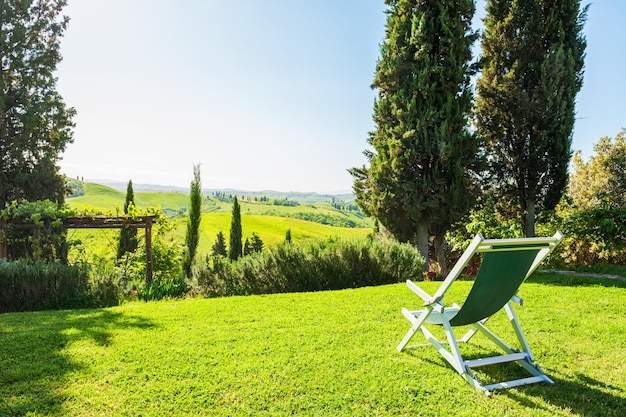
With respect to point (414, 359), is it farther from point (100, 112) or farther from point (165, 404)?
point (100, 112)

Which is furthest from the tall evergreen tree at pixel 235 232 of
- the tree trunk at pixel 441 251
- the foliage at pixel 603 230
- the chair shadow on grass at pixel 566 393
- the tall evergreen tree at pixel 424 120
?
the chair shadow on grass at pixel 566 393

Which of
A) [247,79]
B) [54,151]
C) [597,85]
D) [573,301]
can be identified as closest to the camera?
[573,301]

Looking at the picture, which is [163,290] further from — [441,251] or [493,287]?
[441,251]

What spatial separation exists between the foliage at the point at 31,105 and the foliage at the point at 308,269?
36.1ft

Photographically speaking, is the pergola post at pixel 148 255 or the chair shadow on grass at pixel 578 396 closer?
the chair shadow on grass at pixel 578 396

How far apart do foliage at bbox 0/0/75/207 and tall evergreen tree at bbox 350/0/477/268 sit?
41.1ft

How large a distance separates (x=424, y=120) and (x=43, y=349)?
1015cm

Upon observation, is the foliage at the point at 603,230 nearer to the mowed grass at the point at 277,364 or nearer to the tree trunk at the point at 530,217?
the tree trunk at the point at 530,217

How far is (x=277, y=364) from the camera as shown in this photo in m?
3.53

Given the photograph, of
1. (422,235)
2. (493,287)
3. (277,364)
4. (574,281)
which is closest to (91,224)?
(277,364)

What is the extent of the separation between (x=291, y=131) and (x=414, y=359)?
18.6 meters

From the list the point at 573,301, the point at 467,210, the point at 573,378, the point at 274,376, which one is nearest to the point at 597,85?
the point at 467,210

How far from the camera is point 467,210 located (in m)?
11.5

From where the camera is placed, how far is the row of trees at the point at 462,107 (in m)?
11.3
